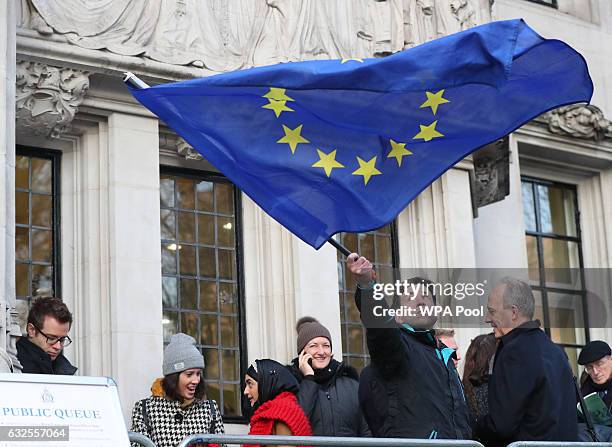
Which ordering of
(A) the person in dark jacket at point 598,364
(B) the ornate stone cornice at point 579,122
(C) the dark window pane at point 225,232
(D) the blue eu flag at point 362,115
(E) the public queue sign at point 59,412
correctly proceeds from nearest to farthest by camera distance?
(E) the public queue sign at point 59,412
(D) the blue eu flag at point 362,115
(A) the person in dark jacket at point 598,364
(C) the dark window pane at point 225,232
(B) the ornate stone cornice at point 579,122

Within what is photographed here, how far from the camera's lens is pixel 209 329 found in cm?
1432

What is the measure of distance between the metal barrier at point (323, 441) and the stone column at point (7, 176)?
9.86ft

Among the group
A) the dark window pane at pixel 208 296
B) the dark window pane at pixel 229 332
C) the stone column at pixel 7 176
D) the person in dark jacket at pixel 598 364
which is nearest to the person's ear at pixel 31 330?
the stone column at pixel 7 176

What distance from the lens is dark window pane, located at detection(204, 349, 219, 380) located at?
14156 mm

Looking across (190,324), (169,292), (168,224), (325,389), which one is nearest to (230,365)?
(190,324)

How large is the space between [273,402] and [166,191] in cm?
396

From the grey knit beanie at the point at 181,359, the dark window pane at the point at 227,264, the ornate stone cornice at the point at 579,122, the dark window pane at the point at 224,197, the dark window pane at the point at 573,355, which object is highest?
the ornate stone cornice at the point at 579,122

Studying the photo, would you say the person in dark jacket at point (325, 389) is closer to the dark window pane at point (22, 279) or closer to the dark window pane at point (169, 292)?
the dark window pane at point (169, 292)

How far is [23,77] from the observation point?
1309 centimetres

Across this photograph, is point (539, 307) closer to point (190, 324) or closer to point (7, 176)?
point (190, 324)

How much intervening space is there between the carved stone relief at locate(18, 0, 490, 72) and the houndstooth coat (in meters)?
3.65

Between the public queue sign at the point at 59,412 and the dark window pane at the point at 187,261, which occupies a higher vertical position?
the dark window pane at the point at 187,261

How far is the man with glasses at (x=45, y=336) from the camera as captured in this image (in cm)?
1092

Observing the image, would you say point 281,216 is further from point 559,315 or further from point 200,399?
point 559,315
